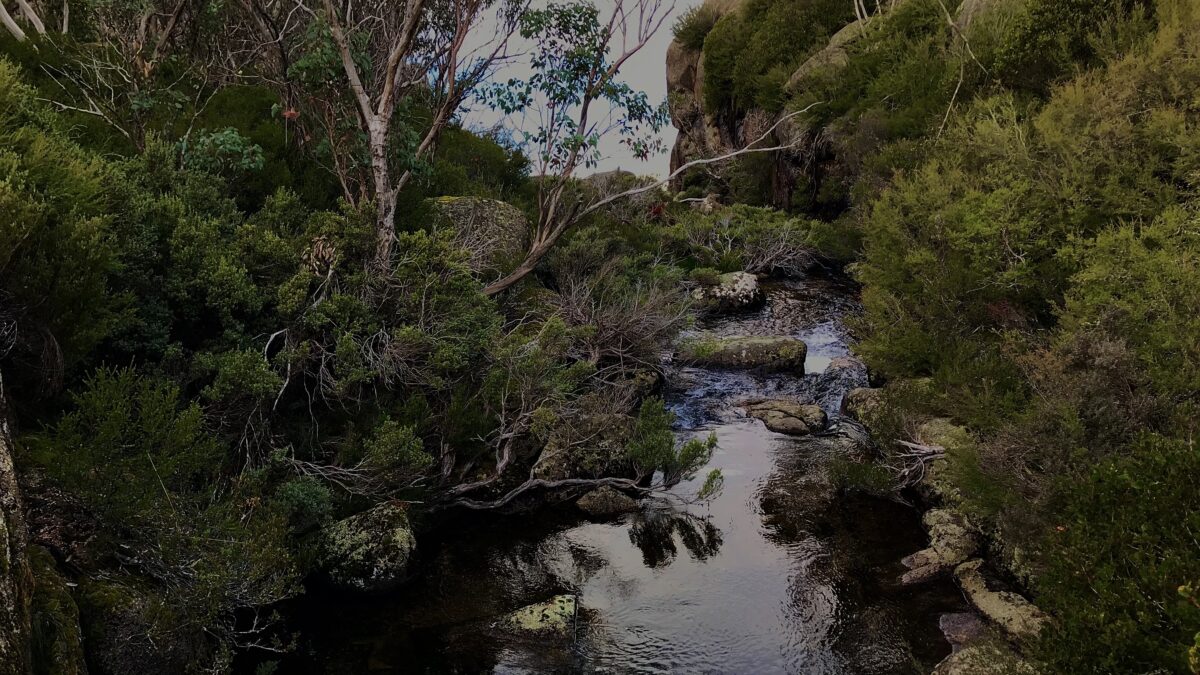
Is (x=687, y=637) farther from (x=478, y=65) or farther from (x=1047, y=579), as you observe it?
(x=478, y=65)

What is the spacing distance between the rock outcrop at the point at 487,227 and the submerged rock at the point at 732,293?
6.64 m

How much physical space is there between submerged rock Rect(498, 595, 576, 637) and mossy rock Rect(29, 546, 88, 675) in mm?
3508

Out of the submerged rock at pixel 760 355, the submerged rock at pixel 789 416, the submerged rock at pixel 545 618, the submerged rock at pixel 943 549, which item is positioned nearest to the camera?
the submerged rock at pixel 545 618

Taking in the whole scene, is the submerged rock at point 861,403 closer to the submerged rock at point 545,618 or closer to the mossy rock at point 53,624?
the submerged rock at point 545,618

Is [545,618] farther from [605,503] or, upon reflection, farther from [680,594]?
[605,503]

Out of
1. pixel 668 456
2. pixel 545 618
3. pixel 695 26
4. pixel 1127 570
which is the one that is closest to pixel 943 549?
pixel 668 456

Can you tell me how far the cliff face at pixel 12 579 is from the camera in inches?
124

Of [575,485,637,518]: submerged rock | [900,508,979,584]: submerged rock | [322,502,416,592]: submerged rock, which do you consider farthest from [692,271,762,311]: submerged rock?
[322,502,416,592]: submerged rock

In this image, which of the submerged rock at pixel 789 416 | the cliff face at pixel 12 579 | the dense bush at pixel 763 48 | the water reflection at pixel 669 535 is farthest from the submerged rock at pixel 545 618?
the dense bush at pixel 763 48

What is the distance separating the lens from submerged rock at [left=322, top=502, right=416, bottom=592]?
718cm

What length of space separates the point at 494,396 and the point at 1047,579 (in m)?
6.13

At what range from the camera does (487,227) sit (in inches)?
515

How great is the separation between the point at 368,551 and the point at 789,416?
25.4 feet

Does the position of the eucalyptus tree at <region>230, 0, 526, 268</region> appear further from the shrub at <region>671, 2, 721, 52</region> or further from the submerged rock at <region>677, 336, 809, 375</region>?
the shrub at <region>671, 2, 721, 52</region>
